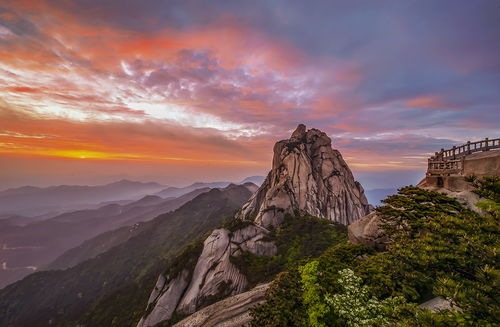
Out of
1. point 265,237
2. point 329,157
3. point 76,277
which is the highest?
point 329,157

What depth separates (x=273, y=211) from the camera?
40.8 meters

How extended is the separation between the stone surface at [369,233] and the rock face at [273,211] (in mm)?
12678

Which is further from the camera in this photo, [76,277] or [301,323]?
[76,277]

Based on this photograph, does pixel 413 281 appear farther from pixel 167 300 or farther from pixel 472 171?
pixel 167 300

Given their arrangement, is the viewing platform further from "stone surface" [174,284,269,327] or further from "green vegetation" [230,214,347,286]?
"stone surface" [174,284,269,327]

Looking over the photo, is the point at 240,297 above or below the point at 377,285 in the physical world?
below

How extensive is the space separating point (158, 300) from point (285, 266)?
61.9ft

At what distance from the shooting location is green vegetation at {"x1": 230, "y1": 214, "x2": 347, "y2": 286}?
26.5 m

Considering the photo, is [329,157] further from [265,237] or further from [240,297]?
[240,297]

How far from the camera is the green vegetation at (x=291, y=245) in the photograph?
26.5m

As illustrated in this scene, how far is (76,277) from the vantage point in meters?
113

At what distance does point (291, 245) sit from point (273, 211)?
396 inches

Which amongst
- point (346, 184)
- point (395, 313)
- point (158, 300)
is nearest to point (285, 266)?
point (158, 300)

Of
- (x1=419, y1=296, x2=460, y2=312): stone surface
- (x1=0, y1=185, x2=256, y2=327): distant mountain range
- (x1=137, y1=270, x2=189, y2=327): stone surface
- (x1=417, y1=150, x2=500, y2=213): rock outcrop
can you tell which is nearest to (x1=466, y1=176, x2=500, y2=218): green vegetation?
(x1=419, y1=296, x2=460, y2=312): stone surface
